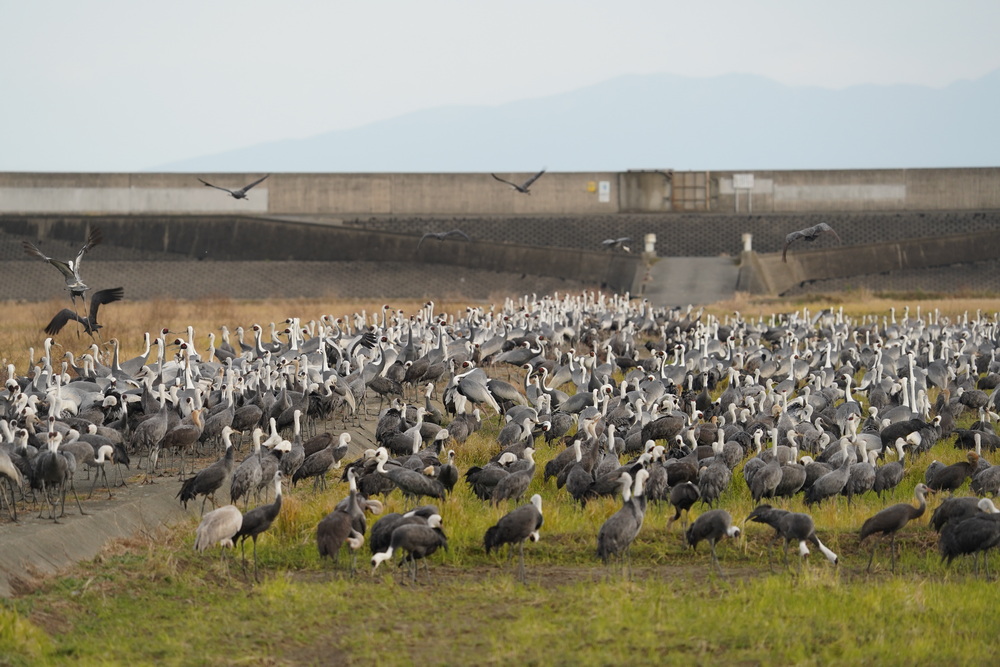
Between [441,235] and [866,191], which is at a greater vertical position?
[866,191]

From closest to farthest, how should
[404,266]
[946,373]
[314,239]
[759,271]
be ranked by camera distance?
1. [946,373]
2. [759,271]
3. [404,266]
4. [314,239]

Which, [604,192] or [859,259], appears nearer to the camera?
[859,259]

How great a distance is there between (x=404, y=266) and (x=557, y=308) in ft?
66.8

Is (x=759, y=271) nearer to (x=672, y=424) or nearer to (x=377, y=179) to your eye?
(x=377, y=179)

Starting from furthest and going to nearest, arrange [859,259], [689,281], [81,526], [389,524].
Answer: [859,259]
[689,281]
[81,526]
[389,524]

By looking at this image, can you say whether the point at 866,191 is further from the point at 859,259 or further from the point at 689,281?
the point at 689,281

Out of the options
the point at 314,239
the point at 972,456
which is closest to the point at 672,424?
the point at 972,456

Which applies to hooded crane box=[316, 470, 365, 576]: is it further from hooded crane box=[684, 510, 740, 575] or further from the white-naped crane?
hooded crane box=[684, 510, 740, 575]

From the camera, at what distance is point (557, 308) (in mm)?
36406

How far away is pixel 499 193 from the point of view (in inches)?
2591

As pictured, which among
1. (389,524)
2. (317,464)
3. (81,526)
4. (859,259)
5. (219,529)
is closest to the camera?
(219,529)

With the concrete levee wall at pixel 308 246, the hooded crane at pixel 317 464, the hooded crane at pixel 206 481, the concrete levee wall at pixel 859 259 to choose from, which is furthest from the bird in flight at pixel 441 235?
the hooded crane at pixel 206 481

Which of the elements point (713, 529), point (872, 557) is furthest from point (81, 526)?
point (872, 557)

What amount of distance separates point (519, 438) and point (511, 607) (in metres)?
6.07
